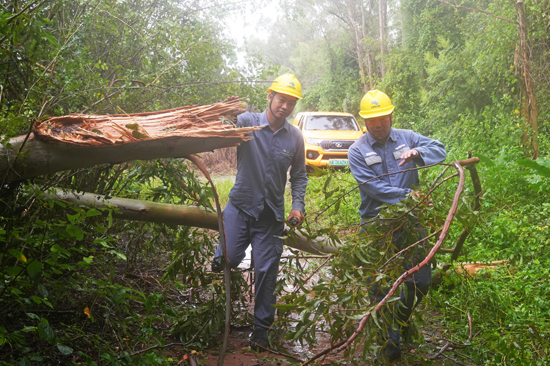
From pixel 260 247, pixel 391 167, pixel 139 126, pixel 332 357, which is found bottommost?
pixel 332 357

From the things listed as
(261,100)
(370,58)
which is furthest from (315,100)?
(261,100)

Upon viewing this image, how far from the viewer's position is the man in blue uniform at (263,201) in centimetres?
354

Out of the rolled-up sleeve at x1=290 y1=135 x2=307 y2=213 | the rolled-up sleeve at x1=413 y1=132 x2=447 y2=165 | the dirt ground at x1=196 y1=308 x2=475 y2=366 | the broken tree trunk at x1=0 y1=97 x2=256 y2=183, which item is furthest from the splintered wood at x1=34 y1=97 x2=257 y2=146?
the dirt ground at x1=196 y1=308 x2=475 y2=366

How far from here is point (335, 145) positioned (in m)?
10.8

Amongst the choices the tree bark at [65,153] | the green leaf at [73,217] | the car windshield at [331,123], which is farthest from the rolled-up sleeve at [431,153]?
the car windshield at [331,123]

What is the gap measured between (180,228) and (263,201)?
1.33 m

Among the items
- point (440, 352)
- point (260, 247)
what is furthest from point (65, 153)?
point (440, 352)

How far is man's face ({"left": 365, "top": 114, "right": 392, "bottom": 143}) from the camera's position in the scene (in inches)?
143

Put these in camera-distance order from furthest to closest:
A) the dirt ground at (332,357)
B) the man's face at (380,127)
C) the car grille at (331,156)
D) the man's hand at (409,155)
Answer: the car grille at (331,156) → the man's face at (380,127) → the man's hand at (409,155) → the dirt ground at (332,357)

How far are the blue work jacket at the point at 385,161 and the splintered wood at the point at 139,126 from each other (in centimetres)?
123

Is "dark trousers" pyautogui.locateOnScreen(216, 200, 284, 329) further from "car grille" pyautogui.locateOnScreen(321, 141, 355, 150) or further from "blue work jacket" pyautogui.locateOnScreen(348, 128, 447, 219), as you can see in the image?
"car grille" pyautogui.locateOnScreen(321, 141, 355, 150)

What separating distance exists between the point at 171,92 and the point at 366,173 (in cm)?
253

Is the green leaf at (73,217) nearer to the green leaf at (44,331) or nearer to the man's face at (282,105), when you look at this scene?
the green leaf at (44,331)

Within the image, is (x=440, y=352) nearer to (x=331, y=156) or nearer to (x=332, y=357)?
(x=332, y=357)
